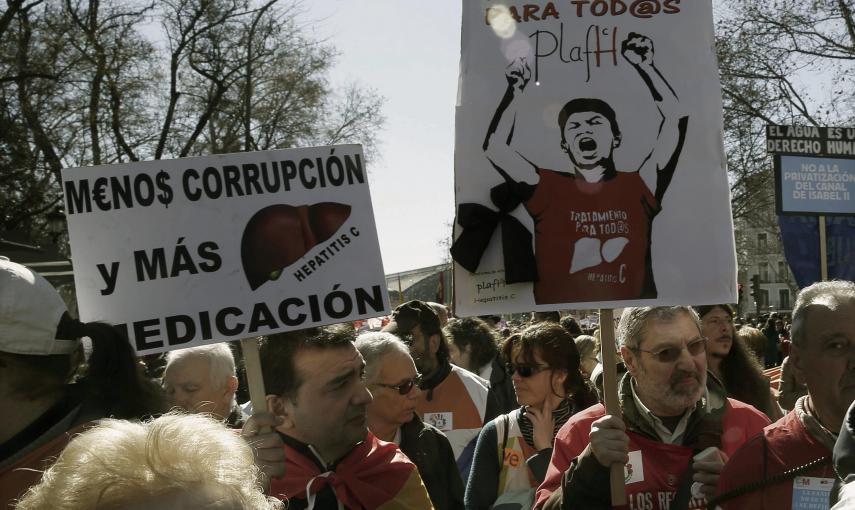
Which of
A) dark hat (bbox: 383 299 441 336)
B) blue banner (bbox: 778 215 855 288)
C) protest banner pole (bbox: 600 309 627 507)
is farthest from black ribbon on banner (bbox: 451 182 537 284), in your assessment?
blue banner (bbox: 778 215 855 288)

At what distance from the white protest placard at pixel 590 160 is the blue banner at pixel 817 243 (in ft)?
18.0

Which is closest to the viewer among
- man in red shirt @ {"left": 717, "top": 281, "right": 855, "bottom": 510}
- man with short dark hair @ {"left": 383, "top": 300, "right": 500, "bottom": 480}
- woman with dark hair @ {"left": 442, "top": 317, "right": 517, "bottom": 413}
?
man in red shirt @ {"left": 717, "top": 281, "right": 855, "bottom": 510}

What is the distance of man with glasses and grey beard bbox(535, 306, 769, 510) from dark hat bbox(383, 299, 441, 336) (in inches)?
105

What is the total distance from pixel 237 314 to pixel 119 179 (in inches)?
24.5

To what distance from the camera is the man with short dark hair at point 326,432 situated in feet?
11.0

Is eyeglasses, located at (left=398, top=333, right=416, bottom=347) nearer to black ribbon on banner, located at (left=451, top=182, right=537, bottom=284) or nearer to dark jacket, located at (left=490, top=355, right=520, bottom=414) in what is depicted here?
dark jacket, located at (left=490, top=355, right=520, bottom=414)

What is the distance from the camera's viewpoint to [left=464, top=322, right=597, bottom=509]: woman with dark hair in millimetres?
4621

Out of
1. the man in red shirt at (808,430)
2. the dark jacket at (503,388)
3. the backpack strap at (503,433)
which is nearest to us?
the man in red shirt at (808,430)

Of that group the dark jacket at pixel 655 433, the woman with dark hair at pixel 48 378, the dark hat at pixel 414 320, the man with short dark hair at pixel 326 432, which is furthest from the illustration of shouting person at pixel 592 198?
the dark hat at pixel 414 320

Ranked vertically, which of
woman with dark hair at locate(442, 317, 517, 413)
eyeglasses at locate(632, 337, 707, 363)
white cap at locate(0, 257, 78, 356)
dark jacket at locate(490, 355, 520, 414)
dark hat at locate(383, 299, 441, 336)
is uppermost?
white cap at locate(0, 257, 78, 356)

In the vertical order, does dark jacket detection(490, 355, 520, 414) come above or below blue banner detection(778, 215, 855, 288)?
below

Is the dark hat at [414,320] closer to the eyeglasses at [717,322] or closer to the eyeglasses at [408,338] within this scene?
the eyeglasses at [408,338]

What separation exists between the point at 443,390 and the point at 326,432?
2.98 m

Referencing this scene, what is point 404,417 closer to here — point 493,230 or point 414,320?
point 493,230
